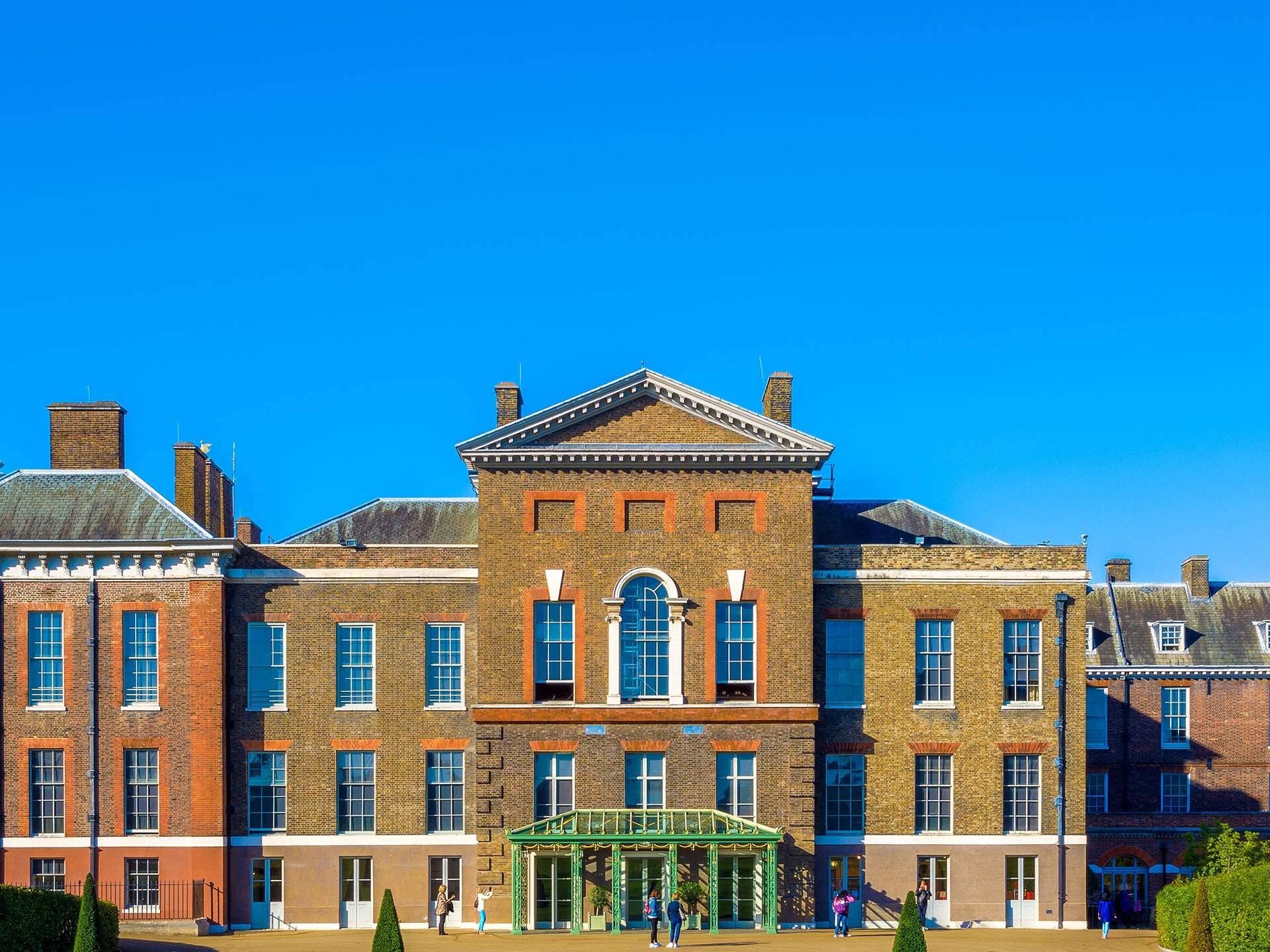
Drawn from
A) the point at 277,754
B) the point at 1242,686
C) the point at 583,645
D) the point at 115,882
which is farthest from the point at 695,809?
the point at 1242,686

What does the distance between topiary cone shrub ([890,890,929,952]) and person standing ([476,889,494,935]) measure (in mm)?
13105

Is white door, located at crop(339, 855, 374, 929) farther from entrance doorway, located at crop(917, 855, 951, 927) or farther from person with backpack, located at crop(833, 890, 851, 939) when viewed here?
entrance doorway, located at crop(917, 855, 951, 927)

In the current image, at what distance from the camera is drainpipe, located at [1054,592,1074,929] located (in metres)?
40.4

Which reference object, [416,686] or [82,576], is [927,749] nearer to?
[416,686]

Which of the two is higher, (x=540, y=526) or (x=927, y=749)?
(x=540, y=526)

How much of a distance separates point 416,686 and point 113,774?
8.86m

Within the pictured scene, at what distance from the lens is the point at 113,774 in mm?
39438

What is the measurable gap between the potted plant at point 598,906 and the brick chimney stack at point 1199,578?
32457 millimetres

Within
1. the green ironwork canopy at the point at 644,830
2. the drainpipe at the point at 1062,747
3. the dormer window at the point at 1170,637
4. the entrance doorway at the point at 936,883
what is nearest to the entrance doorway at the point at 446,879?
the green ironwork canopy at the point at 644,830

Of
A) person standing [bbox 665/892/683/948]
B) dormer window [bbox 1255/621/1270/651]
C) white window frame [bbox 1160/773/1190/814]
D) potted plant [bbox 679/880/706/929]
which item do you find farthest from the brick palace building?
dormer window [bbox 1255/621/1270/651]

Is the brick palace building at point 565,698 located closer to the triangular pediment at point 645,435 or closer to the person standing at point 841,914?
the triangular pediment at point 645,435

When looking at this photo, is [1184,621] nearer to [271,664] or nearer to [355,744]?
[355,744]

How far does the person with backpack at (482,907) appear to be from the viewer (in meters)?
38.5

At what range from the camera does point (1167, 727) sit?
5528 centimetres
